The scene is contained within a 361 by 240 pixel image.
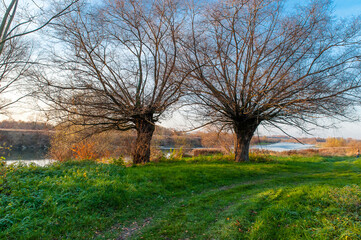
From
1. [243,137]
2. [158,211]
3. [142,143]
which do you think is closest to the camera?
[158,211]

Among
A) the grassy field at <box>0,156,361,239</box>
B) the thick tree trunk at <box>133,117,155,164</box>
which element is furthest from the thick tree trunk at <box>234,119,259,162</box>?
the grassy field at <box>0,156,361,239</box>

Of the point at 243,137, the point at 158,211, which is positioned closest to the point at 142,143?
the point at 243,137

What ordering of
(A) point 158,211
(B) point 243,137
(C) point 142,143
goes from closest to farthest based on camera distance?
(A) point 158,211 < (C) point 142,143 < (B) point 243,137

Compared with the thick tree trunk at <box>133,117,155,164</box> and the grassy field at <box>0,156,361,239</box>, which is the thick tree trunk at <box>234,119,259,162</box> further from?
the grassy field at <box>0,156,361,239</box>

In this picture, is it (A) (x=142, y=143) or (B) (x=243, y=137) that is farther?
(B) (x=243, y=137)

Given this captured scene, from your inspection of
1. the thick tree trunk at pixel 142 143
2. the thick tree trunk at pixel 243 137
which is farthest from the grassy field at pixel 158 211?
the thick tree trunk at pixel 243 137

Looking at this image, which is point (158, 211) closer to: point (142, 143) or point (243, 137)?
point (142, 143)

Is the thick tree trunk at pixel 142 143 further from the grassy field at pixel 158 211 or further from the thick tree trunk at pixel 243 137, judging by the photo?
the thick tree trunk at pixel 243 137

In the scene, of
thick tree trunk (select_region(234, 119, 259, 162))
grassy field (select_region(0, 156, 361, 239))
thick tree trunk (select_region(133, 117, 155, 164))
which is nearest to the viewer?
grassy field (select_region(0, 156, 361, 239))

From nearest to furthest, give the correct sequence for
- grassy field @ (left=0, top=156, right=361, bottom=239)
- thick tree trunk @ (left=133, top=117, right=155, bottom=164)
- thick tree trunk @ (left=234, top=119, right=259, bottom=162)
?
grassy field @ (left=0, top=156, right=361, bottom=239) < thick tree trunk @ (left=133, top=117, right=155, bottom=164) < thick tree trunk @ (left=234, top=119, right=259, bottom=162)

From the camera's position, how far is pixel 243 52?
34.5 ft

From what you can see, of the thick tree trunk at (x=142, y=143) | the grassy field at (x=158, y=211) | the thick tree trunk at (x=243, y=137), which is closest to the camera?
the grassy field at (x=158, y=211)

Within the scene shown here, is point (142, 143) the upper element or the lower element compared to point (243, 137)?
lower

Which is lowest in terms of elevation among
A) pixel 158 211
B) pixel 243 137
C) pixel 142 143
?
pixel 158 211
